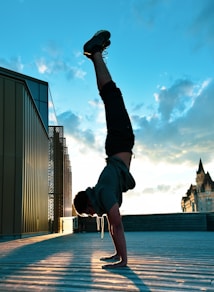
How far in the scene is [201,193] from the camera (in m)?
116

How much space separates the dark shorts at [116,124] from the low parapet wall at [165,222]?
552 inches

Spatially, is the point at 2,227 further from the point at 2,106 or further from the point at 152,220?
the point at 152,220

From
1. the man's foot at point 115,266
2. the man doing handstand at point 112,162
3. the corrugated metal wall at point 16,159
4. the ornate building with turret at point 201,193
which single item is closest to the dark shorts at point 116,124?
the man doing handstand at point 112,162

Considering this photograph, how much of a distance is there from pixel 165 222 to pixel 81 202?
14.9m

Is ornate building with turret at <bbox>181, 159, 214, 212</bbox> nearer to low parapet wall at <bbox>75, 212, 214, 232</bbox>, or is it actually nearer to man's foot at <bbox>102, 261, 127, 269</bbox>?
low parapet wall at <bbox>75, 212, 214, 232</bbox>

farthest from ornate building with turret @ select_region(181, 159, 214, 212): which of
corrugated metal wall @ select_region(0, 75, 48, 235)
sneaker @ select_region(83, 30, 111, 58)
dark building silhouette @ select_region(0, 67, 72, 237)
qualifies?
sneaker @ select_region(83, 30, 111, 58)

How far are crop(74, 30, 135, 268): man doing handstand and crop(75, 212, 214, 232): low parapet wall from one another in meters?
14.0

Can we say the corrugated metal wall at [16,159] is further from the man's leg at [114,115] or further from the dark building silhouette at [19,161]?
the man's leg at [114,115]

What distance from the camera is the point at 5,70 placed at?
17.3m

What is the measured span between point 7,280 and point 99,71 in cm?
231

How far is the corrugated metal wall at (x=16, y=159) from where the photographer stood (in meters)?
12.9

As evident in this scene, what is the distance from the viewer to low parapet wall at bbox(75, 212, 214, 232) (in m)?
17.0

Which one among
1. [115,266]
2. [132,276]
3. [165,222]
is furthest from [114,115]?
[165,222]

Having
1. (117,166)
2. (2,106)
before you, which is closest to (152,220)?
(2,106)
